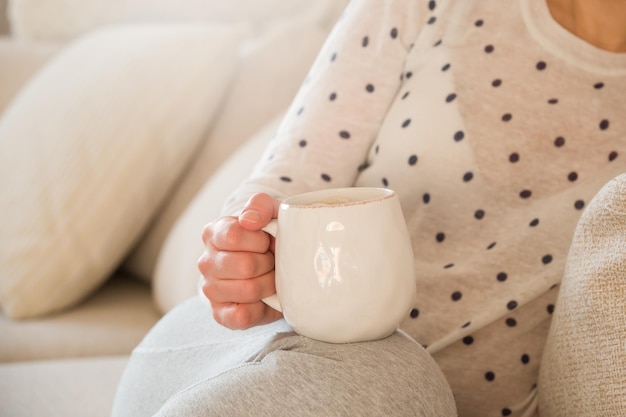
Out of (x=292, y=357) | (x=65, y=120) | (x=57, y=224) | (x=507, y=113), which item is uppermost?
(x=507, y=113)

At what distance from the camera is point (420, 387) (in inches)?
22.8

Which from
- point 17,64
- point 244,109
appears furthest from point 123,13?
point 244,109

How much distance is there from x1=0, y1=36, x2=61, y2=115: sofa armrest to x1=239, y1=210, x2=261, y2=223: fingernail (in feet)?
4.28

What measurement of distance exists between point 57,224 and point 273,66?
0.52 metres

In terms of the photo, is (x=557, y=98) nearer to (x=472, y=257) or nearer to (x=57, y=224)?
(x=472, y=257)

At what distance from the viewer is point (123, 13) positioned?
1.78m

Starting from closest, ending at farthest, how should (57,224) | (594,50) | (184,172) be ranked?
(594,50), (57,224), (184,172)

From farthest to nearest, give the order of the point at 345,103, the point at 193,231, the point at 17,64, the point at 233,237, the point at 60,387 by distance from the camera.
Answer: the point at 17,64 < the point at 193,231 < the point at 60,387 < the point at 345,103 < the point at 233,237

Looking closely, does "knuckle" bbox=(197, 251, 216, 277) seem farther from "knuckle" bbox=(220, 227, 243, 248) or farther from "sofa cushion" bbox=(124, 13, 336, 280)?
"sofa cushion" bbox=(124, 13, 336, 280)

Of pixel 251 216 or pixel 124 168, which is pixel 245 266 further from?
pixel 124 168

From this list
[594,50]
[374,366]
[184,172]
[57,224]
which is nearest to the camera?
[374,366]

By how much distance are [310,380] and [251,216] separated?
16 centimetres

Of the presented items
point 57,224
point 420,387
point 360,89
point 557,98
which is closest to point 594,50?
point 557,98

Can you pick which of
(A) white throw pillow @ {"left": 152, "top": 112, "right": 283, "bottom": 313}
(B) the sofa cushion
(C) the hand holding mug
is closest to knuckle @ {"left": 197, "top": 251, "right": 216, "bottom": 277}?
(C) the hand holding mug
